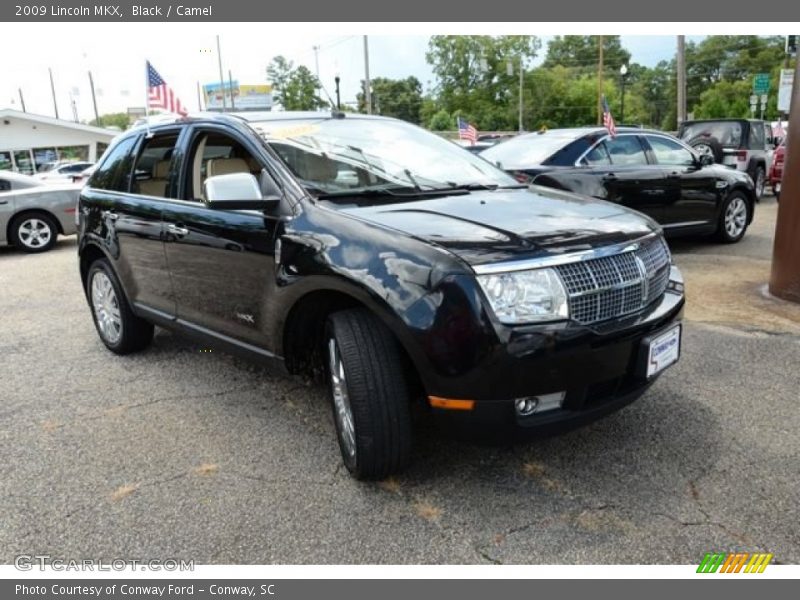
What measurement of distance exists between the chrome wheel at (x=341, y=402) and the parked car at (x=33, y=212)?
9.41 metres

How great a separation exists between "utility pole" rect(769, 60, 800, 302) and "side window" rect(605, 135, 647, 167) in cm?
228

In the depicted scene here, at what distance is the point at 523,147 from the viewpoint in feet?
26.6

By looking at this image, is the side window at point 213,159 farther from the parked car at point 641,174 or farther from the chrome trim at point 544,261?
the parked car at point 641,174

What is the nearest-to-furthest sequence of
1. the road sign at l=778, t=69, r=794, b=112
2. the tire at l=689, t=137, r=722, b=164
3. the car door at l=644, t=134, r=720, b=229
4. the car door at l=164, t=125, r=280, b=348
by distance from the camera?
the car door at l=164, t=125, r=280, b=348 < the car door at l=644, t=134, r=720, b=229 < the tire at l=689, t=137, r=722, b=164 < the road sign at l=778, t=69, r=794, b=112

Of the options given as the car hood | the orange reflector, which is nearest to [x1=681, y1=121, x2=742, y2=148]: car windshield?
the car hood

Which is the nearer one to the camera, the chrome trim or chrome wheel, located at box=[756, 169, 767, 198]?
the chrome trim

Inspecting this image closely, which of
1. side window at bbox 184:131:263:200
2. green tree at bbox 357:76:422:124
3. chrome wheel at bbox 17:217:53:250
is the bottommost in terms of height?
chrome wheel at bbox 17:217:53:250

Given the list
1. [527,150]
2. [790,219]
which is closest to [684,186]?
[527,150]

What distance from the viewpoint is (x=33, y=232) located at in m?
11.1

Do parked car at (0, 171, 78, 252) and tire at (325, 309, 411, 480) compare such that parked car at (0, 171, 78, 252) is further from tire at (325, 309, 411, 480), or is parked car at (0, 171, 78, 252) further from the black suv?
tire at (325, 309, 411, 480)

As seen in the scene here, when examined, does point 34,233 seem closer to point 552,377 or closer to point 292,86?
point 552,377

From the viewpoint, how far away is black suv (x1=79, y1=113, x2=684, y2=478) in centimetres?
256

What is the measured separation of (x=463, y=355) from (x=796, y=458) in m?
1.76

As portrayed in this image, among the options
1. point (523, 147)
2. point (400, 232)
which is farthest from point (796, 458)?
point (523, 147)
